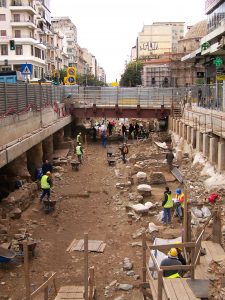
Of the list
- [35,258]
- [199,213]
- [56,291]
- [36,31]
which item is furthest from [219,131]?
[36,31]

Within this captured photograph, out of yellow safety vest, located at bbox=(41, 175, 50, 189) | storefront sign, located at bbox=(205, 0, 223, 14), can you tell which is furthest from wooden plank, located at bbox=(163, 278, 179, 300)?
storefront sign, located at bbox=(205, 0, 223, 14)

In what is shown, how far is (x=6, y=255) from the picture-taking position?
11.8 m

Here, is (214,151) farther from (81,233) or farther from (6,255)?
(6,255)

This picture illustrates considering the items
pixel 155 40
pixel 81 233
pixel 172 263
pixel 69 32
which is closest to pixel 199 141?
pixel 81 233

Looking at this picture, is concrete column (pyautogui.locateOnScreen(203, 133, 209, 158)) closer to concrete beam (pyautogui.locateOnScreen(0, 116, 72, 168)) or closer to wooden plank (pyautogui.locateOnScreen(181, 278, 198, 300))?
concrete beam (pyautogui.locateOnScreen(0, 116, 72, 168))

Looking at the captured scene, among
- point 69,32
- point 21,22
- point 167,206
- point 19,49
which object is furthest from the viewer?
point 69,32

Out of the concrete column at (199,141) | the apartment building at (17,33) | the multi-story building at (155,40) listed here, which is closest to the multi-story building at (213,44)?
the concrete column at (199,141)

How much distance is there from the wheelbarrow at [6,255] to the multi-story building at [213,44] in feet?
67.9

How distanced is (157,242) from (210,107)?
16.5 meters

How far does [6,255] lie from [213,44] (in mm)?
25178

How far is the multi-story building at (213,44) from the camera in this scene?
98.3ft

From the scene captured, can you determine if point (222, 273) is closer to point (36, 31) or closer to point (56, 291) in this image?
point (56, 291)

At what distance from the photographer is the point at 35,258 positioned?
12562mm

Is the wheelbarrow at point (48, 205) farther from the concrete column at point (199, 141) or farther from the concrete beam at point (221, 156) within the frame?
the concrete column at point (199, 141)
